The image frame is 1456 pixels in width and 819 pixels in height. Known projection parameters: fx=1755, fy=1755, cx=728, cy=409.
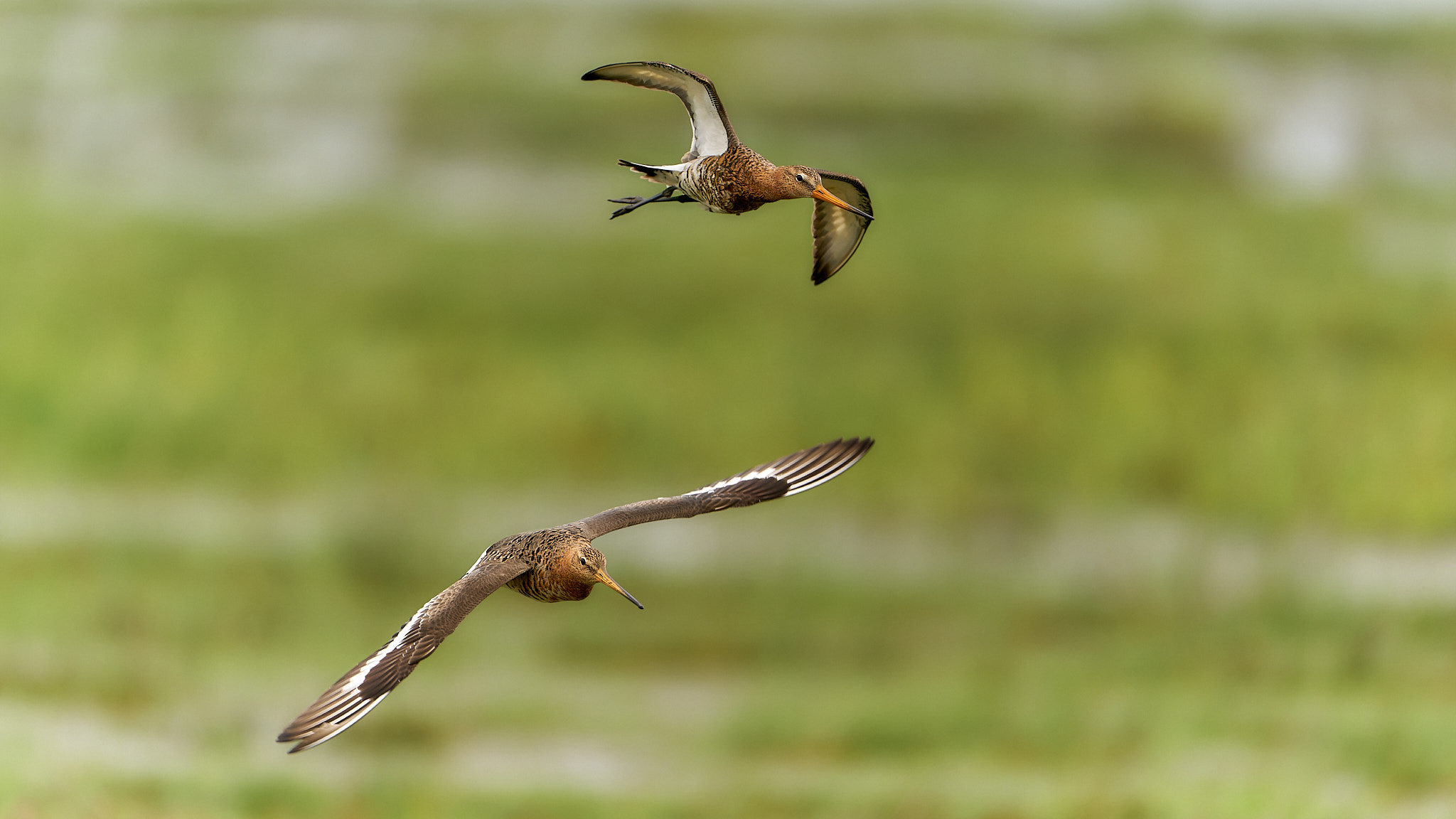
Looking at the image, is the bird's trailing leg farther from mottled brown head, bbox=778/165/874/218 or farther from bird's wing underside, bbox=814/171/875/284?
bird's wing underside, bbox=814/171/875/284

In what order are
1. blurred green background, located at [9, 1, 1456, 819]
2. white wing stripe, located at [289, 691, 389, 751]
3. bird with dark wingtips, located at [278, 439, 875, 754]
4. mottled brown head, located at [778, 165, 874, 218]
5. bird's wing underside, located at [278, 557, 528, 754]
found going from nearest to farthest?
white wing stripe, located at [289, 691, 389, 751], bird's wing underside, located at [278, 557, 528, 754], bird with dark wingtips, located at [278, 439, 875, 754], mottled brown head, located at [778, 165, 874, 218], blurred green background, located at [9, 1, 1456, 819]

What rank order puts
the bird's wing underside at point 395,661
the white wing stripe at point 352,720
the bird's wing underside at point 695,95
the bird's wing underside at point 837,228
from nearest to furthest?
1. the white wing stripe at point 352,720
2. the bird's wing underside at point 395,661
3. the bird's wing underside at point 695,95
4. the bird's wing underside at point 837,228

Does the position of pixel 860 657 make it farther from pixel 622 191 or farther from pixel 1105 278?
pixel 622 191

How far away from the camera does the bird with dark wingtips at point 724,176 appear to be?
10.3 meters

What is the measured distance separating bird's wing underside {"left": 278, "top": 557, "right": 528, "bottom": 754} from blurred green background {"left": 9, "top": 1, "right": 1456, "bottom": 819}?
61.9 feet

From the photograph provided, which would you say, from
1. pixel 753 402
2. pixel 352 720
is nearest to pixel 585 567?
pixel 352 720

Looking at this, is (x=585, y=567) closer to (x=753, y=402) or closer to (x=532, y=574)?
(x=532, y=574)

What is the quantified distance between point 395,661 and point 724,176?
345cm

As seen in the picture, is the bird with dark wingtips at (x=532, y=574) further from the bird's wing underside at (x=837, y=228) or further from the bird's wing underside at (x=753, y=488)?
the bird's wing underside at (x=837, y=228)

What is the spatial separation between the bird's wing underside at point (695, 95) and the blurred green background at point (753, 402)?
62.1 ft

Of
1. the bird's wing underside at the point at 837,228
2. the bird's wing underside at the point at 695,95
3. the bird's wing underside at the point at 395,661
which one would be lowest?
the bird's wing underside at the point at 395,661

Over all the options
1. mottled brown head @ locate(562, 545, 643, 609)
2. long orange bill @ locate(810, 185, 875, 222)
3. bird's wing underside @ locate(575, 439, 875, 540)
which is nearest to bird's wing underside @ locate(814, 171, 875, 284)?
A: long orange bill @ locate(810, 185, 875, 222)

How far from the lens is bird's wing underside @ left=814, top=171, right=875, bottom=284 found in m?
11.4

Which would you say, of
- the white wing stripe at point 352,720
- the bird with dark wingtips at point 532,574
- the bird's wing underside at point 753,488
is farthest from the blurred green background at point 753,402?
the white wing stripe at point 352,720
